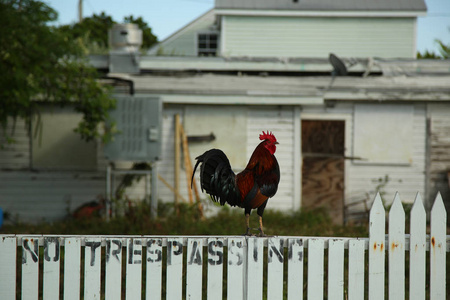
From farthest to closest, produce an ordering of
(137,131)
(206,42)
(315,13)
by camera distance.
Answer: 1. (206,42)
2. (315,13)
3. (137,131)

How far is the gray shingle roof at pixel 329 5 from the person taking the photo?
21094mm

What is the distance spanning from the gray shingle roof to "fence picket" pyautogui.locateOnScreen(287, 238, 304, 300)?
1838cm

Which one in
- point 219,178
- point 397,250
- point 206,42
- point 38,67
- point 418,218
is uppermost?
point 206,42

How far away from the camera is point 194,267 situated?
381cm

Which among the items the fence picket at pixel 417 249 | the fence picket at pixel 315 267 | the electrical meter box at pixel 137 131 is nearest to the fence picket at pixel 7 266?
the fence picket at pixel 315 267

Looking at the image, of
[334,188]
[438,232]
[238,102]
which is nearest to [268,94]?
[238,102]

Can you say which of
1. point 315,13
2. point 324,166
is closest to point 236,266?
point 324,166

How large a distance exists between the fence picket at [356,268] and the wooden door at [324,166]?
723cm

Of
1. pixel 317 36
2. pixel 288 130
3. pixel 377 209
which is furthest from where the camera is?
pixel 317 36

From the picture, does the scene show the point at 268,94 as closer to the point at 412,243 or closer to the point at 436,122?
the point at 436,122

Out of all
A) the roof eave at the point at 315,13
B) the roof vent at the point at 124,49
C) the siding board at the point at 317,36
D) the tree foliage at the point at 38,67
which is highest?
the roof eave at the point at 315,13

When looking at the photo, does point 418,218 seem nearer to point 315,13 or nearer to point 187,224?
point 187,224

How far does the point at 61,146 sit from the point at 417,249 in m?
8.70

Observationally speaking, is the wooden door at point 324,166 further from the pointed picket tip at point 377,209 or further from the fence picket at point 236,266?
the fence picket at point 236,266
